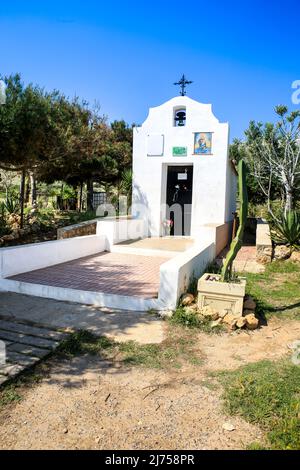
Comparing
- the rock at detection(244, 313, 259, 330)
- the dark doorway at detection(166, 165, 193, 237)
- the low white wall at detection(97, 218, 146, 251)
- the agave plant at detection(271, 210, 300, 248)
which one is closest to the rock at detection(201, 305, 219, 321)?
the rock at detection(244, 313, 259, 330)

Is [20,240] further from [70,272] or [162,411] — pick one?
[162,411]

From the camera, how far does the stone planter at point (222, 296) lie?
5297mm

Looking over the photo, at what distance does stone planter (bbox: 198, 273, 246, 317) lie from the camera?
17.4ft

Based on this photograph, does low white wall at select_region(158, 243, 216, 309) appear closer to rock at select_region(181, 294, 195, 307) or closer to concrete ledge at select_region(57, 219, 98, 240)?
rock at select_region(181, 294, 195, 307)

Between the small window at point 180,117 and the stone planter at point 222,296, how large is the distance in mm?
8835

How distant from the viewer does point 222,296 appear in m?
5.38

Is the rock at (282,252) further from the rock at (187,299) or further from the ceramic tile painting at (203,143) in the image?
the rock at (187,299)

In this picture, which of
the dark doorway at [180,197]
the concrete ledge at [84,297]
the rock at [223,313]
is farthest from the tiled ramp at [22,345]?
the dark doorway at [180,197]

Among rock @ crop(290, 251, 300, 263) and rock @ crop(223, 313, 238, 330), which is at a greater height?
rock @ crop(290, 251, 300, 263)

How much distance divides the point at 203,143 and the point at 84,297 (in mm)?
8324

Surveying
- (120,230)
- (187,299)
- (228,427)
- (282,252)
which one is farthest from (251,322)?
(120,230)

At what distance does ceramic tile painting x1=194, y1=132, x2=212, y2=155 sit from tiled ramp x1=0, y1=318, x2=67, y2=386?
9360mm

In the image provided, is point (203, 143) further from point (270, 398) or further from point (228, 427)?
point (228, 427)
